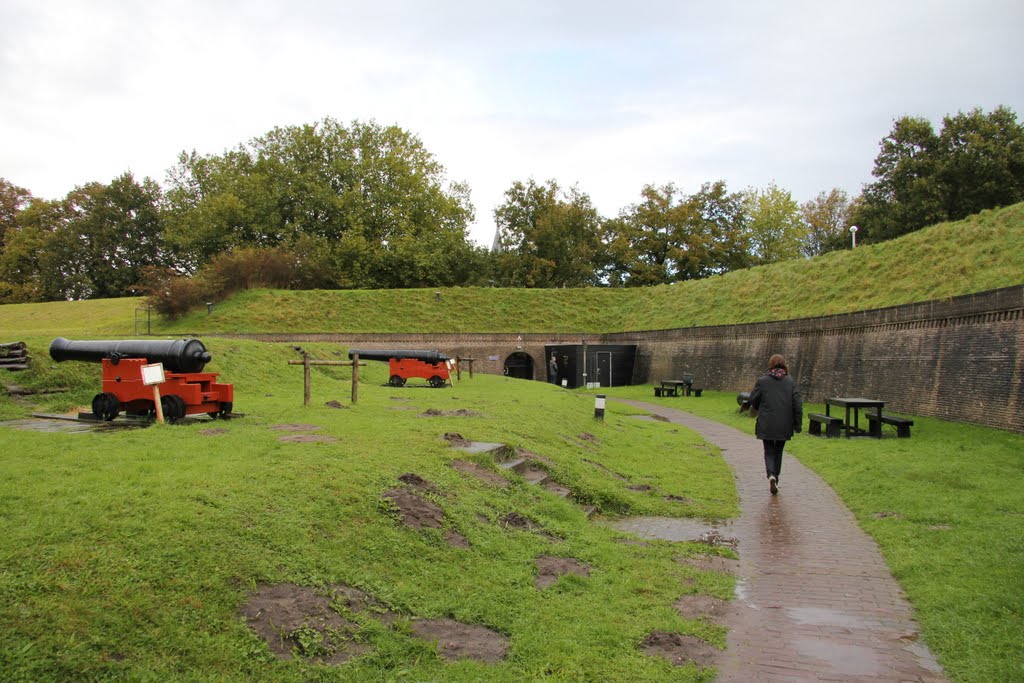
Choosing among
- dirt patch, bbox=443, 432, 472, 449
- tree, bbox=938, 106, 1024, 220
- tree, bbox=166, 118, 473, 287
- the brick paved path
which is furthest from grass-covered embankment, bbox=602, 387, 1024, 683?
tree, bbox=166, 118, 473, 287

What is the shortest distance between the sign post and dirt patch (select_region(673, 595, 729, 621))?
706 cm

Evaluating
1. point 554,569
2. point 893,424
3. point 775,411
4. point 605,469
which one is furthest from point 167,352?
point 893,424

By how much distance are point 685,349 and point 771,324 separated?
22.7ft

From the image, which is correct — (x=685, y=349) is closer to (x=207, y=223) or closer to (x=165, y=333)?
(x=165, y=333)

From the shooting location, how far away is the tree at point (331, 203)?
47.4 meters

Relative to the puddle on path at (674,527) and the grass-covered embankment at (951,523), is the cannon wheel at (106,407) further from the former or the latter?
the grass-covered embankment at (951,523)

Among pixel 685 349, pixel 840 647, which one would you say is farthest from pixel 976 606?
pixel 685 349

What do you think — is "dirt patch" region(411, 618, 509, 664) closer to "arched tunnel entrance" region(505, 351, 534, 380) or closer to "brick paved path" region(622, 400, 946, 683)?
"brick paved path" region(622, 400, 946, 683)

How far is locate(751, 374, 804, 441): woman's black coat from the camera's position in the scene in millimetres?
9133

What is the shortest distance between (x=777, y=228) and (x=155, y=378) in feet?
191

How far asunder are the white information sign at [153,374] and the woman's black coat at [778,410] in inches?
306

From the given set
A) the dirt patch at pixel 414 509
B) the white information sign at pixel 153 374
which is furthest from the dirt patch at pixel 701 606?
the white information sign at pixel 153 374

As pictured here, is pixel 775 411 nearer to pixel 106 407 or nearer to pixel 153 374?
pixel 153 374

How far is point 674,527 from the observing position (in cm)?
779
